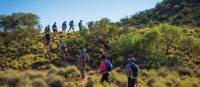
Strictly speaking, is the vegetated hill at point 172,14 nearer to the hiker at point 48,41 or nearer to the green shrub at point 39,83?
the hiker at point 48,41

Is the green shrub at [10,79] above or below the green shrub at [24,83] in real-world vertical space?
below

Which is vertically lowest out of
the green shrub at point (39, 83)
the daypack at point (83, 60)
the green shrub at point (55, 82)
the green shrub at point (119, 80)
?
the green shrub at point (119, 80)

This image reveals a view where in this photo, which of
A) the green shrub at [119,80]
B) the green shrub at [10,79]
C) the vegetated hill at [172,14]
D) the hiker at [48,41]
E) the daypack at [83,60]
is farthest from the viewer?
the vegetated hill at [172,14]

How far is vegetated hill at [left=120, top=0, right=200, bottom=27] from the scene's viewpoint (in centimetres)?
7493

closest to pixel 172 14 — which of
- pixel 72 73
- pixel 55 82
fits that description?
pixel 72 73

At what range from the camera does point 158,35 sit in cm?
3806

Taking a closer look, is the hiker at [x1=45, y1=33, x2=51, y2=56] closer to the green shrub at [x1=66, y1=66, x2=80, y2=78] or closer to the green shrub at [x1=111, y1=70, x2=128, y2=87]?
the green shrub at [x1=66, y1=66, x2=80, y2=78]

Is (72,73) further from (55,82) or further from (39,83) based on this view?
(39,83)

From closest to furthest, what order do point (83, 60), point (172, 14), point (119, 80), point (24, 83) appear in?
point (24, 83), point (119, 80), point (83, 60), point (172, 14)

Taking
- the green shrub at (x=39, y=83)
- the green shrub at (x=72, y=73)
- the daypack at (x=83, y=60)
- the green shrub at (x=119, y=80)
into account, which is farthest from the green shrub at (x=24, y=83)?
the green shrub at (x=72, y=73)

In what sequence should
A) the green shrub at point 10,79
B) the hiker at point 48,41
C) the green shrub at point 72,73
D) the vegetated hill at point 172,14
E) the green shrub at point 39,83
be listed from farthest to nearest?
1. the vegetated hill at point 172,14
2. the hiker at point 48,41
3. the green shrub at point 72,73
4. the green shrub at point 10,79
5. the green shrub at point 39,83

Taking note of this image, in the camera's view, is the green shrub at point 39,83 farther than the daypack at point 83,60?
No

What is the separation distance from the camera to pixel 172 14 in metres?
86.6

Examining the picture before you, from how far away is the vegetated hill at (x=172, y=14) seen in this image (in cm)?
7493
